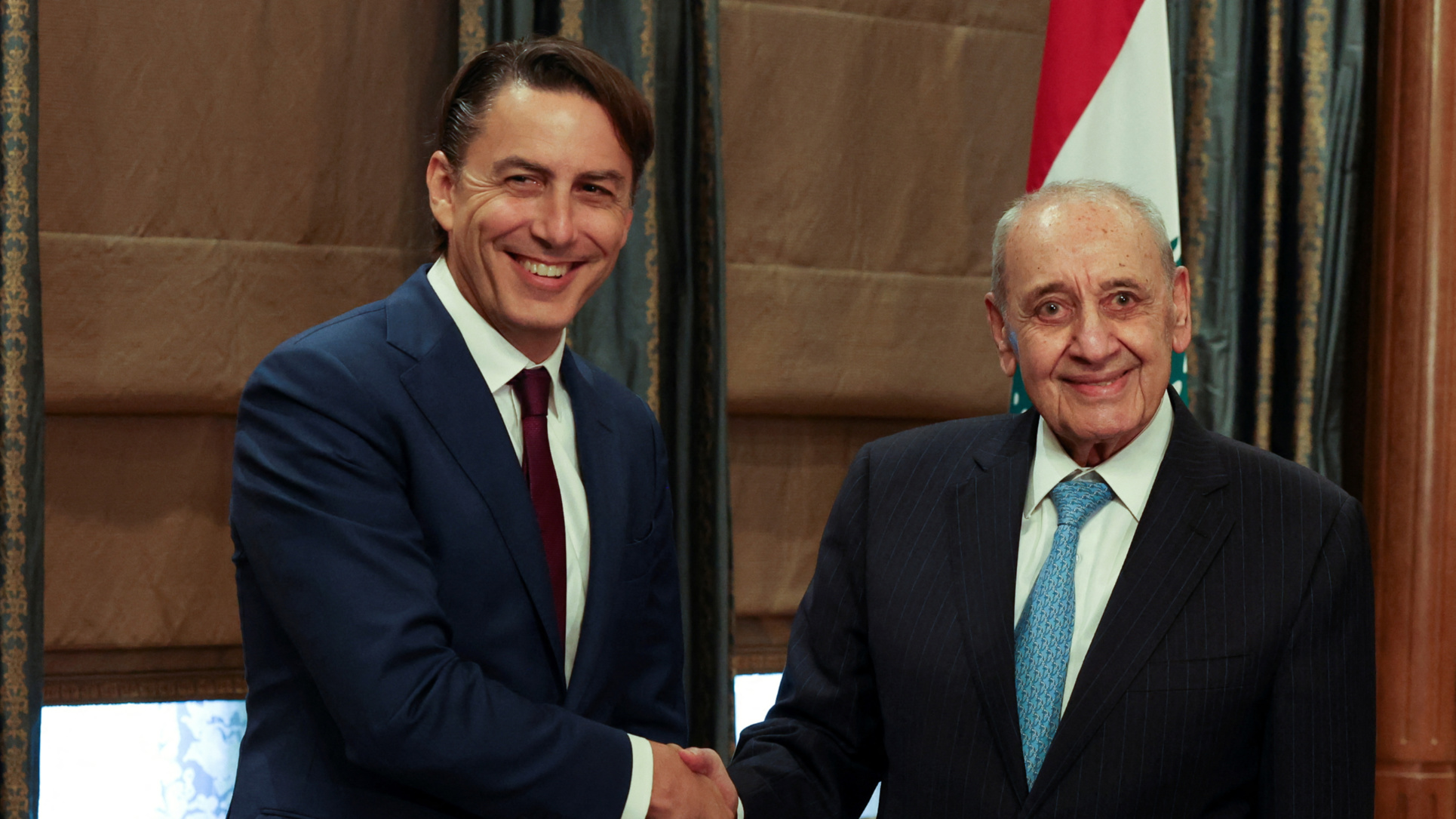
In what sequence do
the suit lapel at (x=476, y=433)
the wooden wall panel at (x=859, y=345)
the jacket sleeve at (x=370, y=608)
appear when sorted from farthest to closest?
1. the wooden wall panel at (x=859, y=345)
2. the suit lapel at (x=476, y=433)
3. the jacket sleeve at (x=370, y=608)

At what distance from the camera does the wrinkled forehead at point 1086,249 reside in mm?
1574

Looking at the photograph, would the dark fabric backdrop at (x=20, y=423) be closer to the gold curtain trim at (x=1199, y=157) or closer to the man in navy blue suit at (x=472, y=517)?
the man in navy blue suit at (x=472, y=517)

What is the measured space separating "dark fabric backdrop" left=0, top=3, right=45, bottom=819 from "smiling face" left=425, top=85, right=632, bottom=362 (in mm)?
1170

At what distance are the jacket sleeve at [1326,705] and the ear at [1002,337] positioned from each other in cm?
43

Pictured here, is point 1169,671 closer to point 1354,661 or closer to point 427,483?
point 1354,661

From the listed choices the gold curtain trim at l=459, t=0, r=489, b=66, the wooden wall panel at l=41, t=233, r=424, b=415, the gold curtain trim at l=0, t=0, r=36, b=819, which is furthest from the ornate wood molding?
the gold curtain trim at l=459, t=0, r=489, b=66

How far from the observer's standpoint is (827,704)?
5.70ft

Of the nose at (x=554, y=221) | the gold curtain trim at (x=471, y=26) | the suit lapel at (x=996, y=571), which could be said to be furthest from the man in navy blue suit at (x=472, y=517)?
the gold curtain trim at (x=471, y=26)

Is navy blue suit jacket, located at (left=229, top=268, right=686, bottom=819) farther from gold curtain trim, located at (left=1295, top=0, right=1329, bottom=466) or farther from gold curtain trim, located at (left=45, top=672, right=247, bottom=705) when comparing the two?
gold curtain trim, located at (left=1295, top=0, right=1329, bottom=466)

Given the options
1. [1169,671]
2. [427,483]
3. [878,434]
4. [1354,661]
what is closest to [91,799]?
[427,483]

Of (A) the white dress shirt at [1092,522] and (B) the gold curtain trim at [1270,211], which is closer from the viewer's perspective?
(A) the white dress shirt at [1092,522]

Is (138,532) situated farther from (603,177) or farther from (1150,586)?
(1150,586)

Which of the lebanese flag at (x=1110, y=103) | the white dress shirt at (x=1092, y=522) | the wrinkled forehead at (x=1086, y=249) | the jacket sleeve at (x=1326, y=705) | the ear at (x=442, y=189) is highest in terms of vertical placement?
the lebanese flag at (x=1110, y=103)

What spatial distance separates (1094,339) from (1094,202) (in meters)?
0.18
